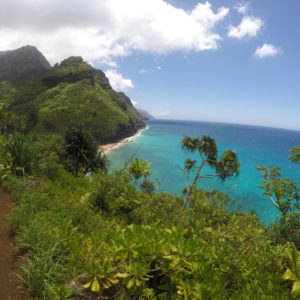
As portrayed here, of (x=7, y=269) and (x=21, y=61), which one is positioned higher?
(x=21, y=61)

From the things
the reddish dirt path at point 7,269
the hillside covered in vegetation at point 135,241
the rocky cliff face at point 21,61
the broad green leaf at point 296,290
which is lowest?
the reddish dirt path at point 7,269

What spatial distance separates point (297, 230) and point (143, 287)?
4103mm

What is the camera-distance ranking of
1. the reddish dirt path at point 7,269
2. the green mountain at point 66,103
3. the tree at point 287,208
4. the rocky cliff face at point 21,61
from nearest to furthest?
the reddish dirt path at point 7,269 < the tree at point 287,208 < the green mountain at point 66,103 < the rocky cliff face at point 21,61

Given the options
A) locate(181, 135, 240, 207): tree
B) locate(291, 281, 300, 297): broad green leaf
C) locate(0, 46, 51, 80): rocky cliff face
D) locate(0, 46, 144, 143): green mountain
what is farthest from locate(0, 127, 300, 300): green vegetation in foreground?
locate(0, 46, 51, 80): rocky cliff face

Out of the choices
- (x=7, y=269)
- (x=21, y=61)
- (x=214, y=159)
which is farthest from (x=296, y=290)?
(x=21, y=61)

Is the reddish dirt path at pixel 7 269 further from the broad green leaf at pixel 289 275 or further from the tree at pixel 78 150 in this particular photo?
the tree at pixel 78 150

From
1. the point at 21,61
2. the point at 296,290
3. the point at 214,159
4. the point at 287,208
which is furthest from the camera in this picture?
the point at 21,61

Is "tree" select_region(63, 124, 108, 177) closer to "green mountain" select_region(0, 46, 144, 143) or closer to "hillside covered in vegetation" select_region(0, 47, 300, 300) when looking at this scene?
"hillside covered in vegetation" select_region(0, 47, 300, 300)

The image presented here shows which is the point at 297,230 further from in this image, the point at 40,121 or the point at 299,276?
the point at 40,121

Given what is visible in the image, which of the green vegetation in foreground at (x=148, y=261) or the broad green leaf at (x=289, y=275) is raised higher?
the broad green leaf at (x=289, y=275)

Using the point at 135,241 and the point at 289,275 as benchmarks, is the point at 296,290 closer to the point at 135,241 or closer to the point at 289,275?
the point at 289,275

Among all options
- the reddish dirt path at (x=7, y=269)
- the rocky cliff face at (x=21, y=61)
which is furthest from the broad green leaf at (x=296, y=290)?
the rocky cliff face at (x=21, y=61)

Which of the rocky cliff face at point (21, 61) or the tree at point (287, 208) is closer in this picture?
the tree at point (287, 208)

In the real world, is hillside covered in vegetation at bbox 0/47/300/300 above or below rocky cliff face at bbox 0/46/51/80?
below
